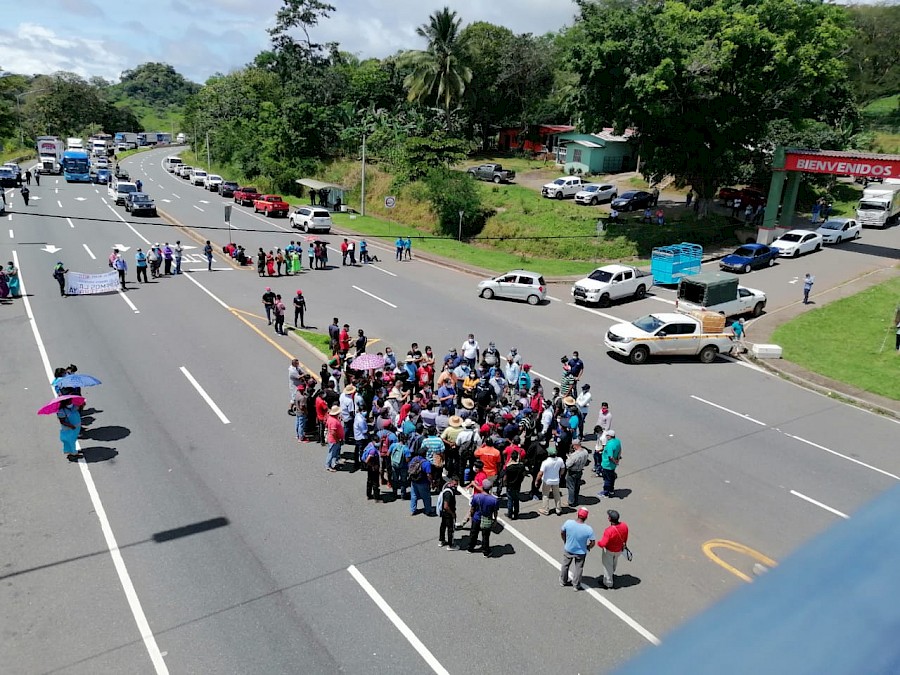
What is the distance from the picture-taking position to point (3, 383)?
56.2ft

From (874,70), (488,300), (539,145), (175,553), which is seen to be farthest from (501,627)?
(874,70)

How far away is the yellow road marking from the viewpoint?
1073 cm

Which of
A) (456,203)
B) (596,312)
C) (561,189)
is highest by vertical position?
→ (561,189)

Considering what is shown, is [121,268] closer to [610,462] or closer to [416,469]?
[416,469]

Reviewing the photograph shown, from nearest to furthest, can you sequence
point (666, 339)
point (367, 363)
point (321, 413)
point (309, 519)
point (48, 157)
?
point (309, 519)
point (321, 413)
point (367, 363)
point (666, 339)
point (48, 157)

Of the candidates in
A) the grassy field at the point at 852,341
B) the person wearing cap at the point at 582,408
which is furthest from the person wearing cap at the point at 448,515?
the grassy field at the point at 852,341

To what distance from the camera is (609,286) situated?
29406 mm

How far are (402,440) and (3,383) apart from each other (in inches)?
455

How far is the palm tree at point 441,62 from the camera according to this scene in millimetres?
62250

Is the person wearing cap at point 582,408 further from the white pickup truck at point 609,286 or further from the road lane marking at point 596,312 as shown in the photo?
the white pickup truck at point 609,286

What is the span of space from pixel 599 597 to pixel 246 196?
53.1m

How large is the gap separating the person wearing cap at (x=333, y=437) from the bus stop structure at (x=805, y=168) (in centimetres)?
3629

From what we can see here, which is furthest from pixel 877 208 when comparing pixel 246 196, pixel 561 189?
pixel 246 196

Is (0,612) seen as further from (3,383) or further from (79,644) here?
(3,383)
